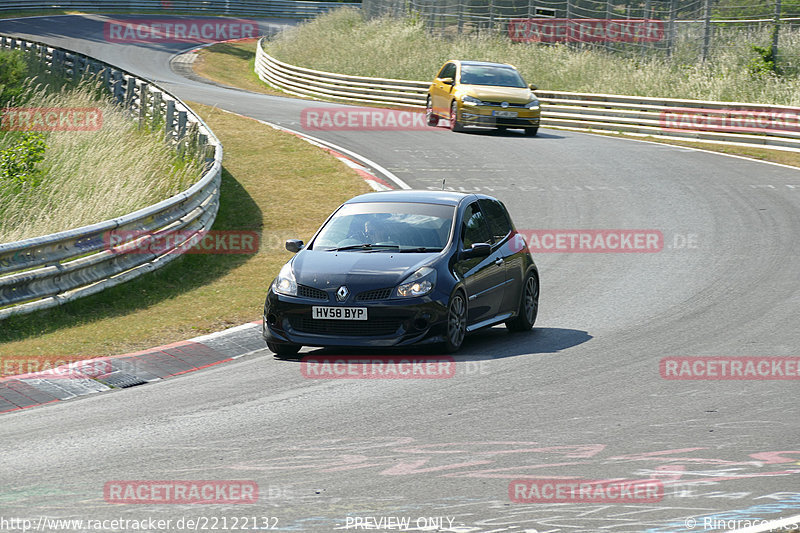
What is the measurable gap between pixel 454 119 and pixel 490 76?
155 centimetres

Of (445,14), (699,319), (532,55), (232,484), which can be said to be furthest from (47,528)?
(445,14)

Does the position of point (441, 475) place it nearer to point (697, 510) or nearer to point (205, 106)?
point (697, 510)

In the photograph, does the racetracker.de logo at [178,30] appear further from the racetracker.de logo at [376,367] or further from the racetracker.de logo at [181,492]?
the racetracker.de logo at [181,492]

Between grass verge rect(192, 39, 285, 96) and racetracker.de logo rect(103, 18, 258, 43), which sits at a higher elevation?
racetracker.de logo rect(103, 18, 258, 43)

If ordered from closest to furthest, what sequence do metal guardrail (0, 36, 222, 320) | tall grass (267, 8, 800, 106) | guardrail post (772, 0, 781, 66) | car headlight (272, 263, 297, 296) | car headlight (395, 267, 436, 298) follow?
1. car headlight (395, 267, 436, 298)
2. car headlight (272, 263, 297, 296)
3. metal guardrail (0, 36, 222, 320)
4. guardrail post (772, 0, 781, 66)
5. tall grass (267, 8, 800, 106)

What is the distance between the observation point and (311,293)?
10703mm

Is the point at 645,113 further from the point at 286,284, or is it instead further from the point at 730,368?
the point at 286,284

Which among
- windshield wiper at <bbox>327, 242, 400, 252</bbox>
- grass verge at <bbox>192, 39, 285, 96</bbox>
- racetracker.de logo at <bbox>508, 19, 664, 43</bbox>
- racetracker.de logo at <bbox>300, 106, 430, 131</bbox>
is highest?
racetracker.de logo at <bbox>508, 19, 664, 43</bbox>

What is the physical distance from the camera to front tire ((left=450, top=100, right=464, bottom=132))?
29.2 m

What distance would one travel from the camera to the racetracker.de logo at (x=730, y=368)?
9.92 meters

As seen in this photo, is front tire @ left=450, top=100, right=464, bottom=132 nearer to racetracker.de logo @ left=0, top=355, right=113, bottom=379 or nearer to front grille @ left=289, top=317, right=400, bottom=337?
front grille @ left=289, top=317, right=400, bottom=337

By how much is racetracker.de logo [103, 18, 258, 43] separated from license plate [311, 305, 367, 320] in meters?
51.4

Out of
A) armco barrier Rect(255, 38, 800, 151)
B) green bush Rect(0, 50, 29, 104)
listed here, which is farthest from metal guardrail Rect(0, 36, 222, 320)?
armco barrier Rect(255, 38, 800, 151)

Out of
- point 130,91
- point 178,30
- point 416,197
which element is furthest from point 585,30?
point 178,30
